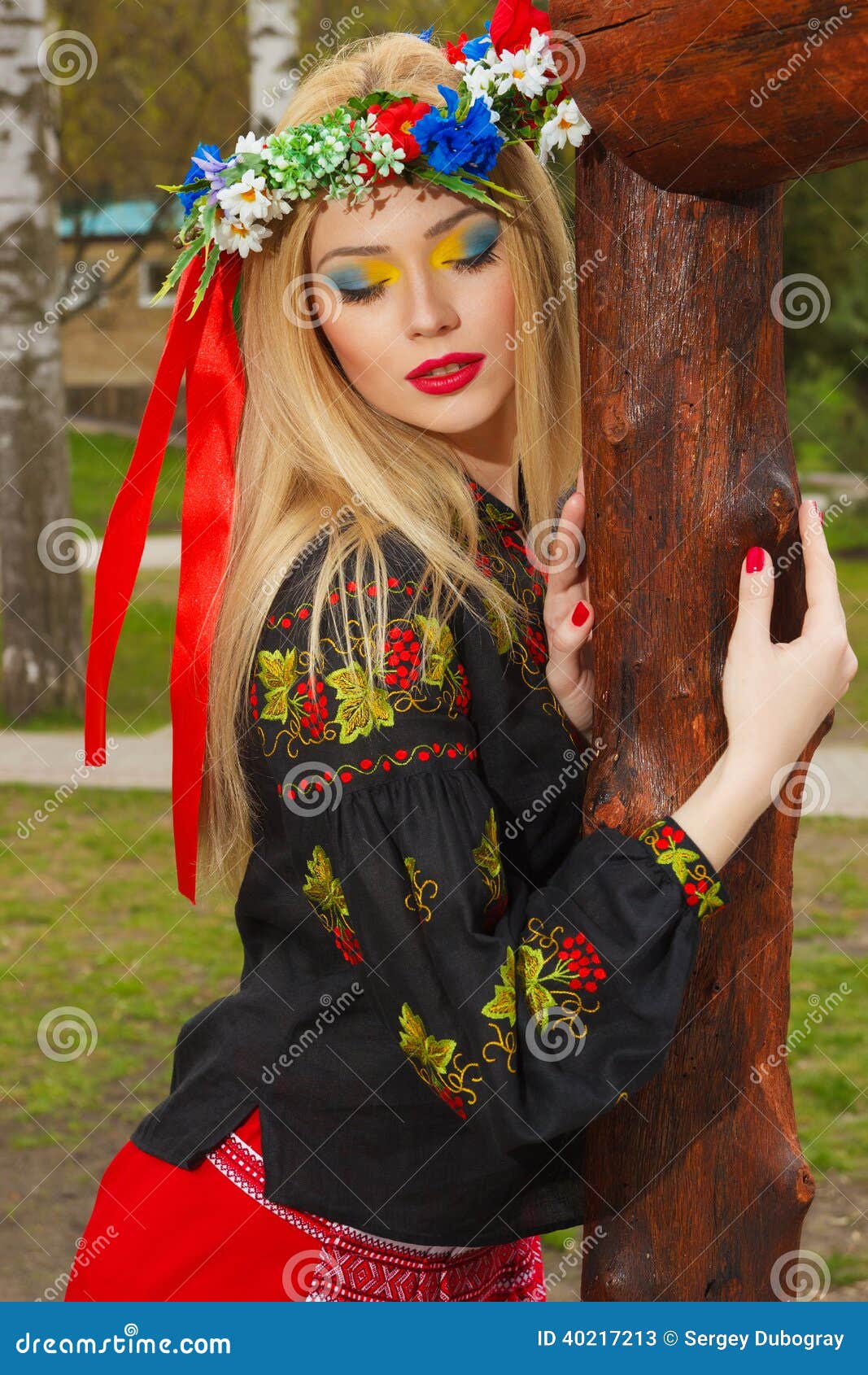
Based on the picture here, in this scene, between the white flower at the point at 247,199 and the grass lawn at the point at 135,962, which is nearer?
the white flower at the point at 247,199

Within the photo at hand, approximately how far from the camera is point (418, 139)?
189 cm

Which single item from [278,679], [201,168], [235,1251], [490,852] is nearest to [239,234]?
[201,168]

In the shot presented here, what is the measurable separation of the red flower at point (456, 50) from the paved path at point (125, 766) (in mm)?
5766

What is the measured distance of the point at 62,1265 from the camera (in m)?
3.94

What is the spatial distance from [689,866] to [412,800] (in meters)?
0.33

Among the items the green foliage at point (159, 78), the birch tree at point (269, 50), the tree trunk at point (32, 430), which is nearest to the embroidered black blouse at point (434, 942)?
the tree trunk at point (32, 430)

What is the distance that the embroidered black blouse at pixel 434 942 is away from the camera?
1.63 m

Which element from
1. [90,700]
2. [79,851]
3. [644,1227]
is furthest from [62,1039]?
[644,1227]

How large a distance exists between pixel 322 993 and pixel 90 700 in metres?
0.61

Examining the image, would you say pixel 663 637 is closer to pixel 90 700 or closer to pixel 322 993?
pixel 322 993

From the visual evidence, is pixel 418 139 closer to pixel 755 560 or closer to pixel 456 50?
pixel 456 50

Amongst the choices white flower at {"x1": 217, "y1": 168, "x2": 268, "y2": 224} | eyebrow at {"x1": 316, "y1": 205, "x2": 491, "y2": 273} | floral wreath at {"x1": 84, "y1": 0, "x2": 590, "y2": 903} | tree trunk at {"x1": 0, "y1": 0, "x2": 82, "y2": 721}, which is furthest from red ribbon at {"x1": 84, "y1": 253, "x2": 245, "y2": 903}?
tree trunk at {"x1": 0, "y1": 0, "x2": 82, "y2": 721}

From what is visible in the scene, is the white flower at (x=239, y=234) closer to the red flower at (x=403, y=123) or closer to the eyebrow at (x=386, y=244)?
the eyebrow at (x=386, y=244)

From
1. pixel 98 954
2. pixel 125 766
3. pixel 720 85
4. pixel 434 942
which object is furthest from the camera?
pixel 125 766
